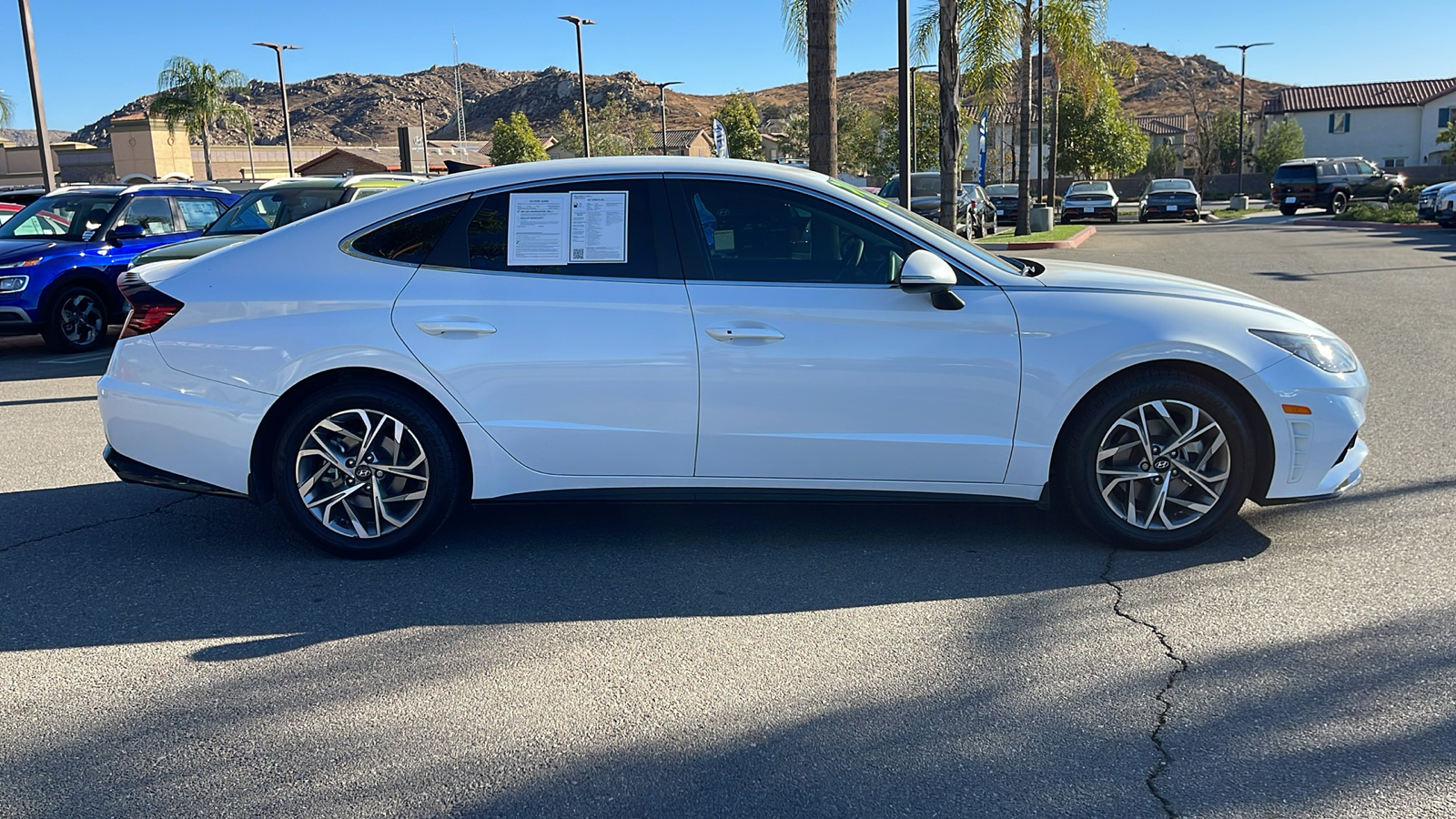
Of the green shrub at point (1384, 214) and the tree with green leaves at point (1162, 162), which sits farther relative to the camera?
the tree with green leaves at point (1162, 162)

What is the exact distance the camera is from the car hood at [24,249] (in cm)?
1111

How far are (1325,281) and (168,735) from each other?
52.3 ft

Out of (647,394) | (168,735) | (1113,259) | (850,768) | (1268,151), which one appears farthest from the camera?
(1268,151)

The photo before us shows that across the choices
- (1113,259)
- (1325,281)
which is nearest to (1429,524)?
(1325,281)

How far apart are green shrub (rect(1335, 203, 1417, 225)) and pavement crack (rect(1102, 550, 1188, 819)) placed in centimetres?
3043

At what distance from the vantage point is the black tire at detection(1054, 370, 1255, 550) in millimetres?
4543

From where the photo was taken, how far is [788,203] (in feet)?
15.3

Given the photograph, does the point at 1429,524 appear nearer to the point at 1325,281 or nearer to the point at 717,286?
the point at 717,286

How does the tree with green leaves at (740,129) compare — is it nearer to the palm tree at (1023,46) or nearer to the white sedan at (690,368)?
the palm tree at (1023,46)

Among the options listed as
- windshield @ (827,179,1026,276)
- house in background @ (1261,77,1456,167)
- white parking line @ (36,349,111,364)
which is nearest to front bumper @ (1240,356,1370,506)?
windshield @ (827,179,1026,276)

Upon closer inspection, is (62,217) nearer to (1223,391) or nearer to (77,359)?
(77,359)

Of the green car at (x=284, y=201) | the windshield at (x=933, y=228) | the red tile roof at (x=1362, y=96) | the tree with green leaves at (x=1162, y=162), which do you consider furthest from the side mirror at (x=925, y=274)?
the tree with green leaves at (x=1162, y=162)

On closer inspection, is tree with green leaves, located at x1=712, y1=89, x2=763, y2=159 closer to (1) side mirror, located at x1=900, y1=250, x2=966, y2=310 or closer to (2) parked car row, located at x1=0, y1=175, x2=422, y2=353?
(2) parked car row, located at x1=0, y1=175, x2=422, y2=353

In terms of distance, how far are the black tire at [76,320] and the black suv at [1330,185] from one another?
131ft
